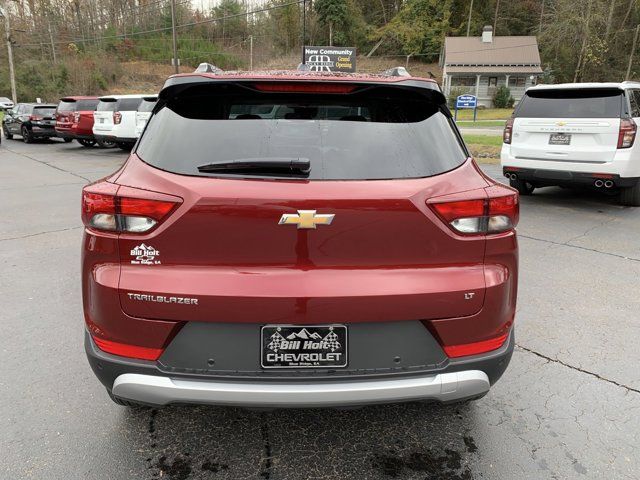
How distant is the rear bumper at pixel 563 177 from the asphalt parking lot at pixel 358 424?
3319mm

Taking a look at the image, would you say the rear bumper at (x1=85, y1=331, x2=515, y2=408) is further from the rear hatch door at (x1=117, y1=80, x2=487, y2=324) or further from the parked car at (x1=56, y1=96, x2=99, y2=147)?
the parked car at (x1=56, y1=96, x2=99, y2=147)

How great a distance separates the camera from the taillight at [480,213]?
6.88 ft

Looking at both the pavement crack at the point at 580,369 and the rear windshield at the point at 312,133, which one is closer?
the rear windshield at the point at 312,133

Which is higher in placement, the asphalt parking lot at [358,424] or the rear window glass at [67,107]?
the rear window glass at [67,107]

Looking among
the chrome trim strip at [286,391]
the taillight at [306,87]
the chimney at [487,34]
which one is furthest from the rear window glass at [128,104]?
the chimney at [487,34]

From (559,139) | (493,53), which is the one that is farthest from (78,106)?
(493,53)

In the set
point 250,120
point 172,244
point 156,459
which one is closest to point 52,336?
point 156,459

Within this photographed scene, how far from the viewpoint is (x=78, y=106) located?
18.8 meters

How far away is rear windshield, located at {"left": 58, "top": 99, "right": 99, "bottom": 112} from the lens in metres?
18.7

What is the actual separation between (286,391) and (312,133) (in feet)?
3.66

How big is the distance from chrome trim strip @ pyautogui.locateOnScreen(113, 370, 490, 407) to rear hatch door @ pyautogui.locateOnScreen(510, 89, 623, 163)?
6512 mm

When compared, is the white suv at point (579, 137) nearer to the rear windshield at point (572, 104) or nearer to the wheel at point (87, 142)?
the rear windshield at point (572, 104)

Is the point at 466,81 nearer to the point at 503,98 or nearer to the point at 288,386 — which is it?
the point at 503,98

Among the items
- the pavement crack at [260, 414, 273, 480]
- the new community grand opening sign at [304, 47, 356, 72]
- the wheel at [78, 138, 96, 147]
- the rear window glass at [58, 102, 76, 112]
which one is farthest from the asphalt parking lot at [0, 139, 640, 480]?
the new community grand opening sign at [304, 47, 356, 72]
